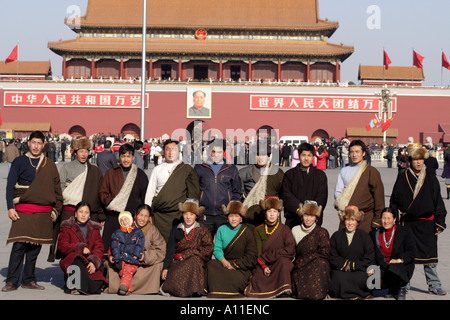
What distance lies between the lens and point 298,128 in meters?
37.8

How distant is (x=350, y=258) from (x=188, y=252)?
157cm

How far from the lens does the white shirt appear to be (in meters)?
6.97

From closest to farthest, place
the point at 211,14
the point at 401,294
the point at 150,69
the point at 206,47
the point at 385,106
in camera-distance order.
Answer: the point at 401,294, the point at 385,106, the point at 206,47, the point at 150,69, the point at 211,14

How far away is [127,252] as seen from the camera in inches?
252

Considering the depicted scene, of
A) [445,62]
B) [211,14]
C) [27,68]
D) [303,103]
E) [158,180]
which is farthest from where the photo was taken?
[27,68]

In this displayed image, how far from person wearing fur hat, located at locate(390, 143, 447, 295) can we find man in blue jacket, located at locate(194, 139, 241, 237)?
5.51 feet

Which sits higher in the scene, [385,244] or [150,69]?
[150,69]

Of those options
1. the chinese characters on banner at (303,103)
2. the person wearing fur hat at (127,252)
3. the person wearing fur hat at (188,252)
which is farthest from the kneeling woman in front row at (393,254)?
the chinese characters on banner at (303,103)

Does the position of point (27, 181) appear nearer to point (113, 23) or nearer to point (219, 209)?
point (219, 209)

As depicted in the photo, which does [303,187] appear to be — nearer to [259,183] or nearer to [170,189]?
[259,183]

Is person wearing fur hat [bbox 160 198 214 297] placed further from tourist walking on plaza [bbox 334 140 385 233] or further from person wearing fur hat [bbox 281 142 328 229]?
tourist walking on plaza [bbox 334 140 385 233]

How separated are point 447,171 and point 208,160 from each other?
886 cm

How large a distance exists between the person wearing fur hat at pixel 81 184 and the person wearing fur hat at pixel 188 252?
937mm

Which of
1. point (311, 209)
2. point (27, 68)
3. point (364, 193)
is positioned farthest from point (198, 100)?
point (311, 209)
